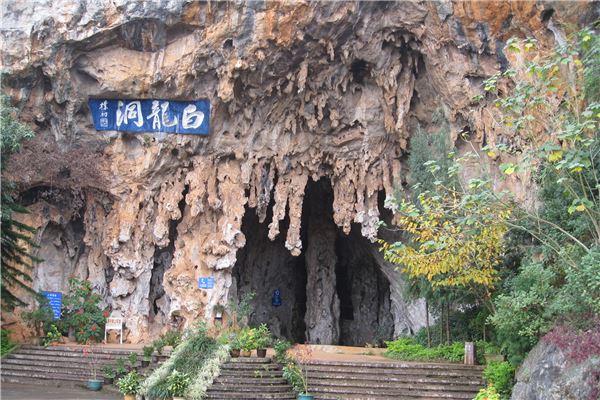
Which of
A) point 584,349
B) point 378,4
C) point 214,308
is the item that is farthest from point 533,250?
point 214,308

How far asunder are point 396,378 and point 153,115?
9319 mm

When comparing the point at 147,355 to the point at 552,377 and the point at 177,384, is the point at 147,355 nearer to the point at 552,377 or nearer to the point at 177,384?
the point at 177,384

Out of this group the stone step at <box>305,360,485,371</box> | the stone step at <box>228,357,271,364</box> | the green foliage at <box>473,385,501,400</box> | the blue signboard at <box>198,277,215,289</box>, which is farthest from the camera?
the blue signboard at <box>198,277,215,289</box>

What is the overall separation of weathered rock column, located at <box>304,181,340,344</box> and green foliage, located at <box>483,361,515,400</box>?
10.9 meters

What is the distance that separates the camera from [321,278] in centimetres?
2377

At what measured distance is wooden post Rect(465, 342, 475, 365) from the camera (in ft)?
47.0

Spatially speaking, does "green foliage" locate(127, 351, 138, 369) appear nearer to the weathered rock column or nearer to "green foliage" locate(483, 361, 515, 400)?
"green foliage" locate(483, 361, 515, 400)

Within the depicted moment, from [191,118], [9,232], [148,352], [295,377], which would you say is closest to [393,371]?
[295,377]

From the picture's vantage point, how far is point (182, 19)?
17234 mm

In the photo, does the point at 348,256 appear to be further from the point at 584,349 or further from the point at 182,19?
the point at 584,349

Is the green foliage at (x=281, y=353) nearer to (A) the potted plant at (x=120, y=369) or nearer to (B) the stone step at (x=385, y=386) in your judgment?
(B) the stone step at (x=385, y=386)

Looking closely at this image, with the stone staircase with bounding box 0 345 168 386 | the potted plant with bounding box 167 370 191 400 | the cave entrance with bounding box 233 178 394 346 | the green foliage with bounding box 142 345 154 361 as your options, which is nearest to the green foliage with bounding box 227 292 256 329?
the stone staircase with bounding box 0 345 168 386

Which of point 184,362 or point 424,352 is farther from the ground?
point 424,352

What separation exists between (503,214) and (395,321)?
10.7 metres
